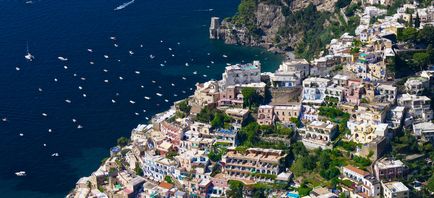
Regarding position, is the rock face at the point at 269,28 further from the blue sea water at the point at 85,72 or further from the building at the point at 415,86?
the building at the point at 415,86

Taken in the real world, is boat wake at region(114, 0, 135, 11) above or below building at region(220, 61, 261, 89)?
below

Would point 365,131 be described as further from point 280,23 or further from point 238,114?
point 280,23

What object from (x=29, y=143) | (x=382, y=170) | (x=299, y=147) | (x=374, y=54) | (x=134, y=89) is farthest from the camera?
(x=134, y=89)

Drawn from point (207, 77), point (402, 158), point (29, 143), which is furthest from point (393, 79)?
point (29, 143)

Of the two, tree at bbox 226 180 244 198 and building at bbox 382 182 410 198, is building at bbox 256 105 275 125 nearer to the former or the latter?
tree at bbox 226 180 244 198

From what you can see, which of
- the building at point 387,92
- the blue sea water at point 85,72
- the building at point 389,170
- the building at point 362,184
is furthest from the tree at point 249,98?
the blue sea water at point 85,72

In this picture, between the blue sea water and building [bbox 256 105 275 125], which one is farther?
A: the blue sea water

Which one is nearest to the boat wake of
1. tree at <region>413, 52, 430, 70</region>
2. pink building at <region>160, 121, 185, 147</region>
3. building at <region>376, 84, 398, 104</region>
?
pink building at <region>160, 121, 185, 147</region>

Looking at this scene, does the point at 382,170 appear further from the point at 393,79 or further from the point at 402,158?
the point at 393,79
